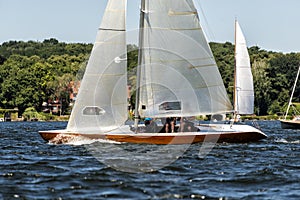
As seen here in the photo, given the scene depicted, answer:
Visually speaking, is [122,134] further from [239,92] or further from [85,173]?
[239,92]

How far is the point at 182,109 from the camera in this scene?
106 feet

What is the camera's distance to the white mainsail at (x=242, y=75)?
5356 cm

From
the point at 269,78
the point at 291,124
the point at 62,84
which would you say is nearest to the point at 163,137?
the point at 291,124

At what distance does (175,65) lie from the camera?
3253 cm

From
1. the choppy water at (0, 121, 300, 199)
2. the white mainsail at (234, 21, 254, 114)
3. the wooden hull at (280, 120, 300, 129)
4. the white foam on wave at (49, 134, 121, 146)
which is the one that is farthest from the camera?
the wooden hull at (280, 120, 300, 129)

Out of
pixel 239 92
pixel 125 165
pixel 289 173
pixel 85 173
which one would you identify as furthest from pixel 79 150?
pixel 239 92

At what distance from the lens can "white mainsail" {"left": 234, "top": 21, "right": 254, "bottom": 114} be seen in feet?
176

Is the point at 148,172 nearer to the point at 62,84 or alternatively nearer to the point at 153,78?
the point at 153,78

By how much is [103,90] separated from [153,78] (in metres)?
2.56

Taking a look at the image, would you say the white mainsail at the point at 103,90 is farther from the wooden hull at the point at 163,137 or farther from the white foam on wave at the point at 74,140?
the wooden hull at the point at 163,137

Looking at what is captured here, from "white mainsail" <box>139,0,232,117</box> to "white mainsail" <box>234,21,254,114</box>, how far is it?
68.4ft

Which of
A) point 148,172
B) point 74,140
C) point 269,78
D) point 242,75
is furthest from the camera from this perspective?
→ point 269,78

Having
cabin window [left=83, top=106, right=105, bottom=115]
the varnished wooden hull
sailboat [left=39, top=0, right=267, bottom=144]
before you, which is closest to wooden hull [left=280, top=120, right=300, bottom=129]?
sailboat [left=39, top=0, right=267, bottom=144]

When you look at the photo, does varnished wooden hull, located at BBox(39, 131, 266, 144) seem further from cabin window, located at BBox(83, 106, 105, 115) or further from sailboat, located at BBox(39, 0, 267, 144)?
cabin window, located at BBox(83, 106, 105, 115)
